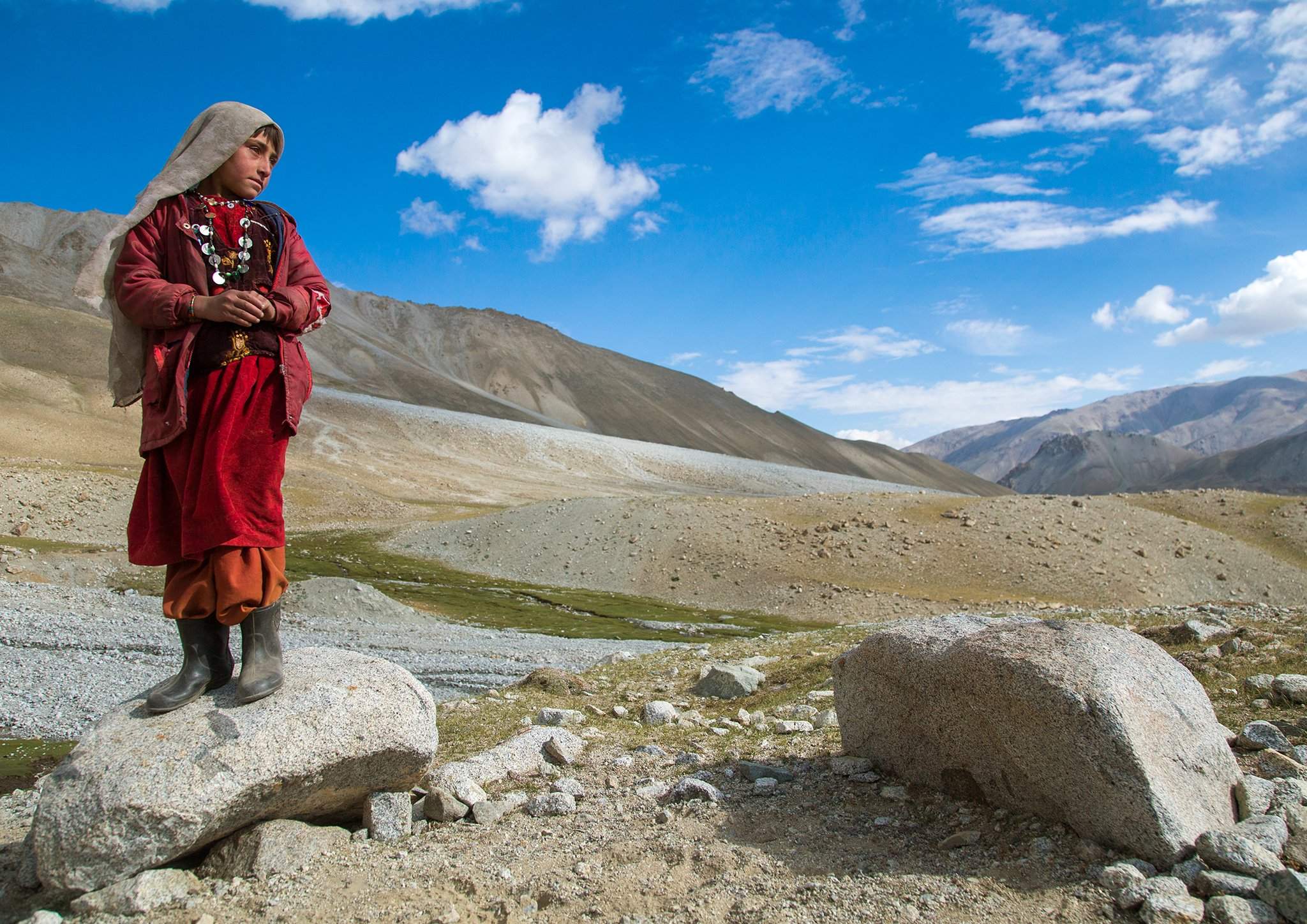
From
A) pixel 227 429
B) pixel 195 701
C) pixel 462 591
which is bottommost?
pixel 462 591

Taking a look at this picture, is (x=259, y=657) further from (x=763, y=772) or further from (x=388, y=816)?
(x=763, y=772)

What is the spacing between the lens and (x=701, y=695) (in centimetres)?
1089

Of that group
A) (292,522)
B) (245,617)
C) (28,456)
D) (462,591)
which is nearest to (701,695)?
(245,617)

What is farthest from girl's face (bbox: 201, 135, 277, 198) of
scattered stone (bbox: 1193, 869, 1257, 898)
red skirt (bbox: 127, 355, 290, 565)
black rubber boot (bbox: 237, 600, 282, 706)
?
scattered stone (bbox: 1193, 869, 1257, 898)

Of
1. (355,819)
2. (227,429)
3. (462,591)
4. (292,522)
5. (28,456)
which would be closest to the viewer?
(227,429)

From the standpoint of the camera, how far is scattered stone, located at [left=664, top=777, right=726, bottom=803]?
617cm

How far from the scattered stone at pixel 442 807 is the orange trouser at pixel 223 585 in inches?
70.0

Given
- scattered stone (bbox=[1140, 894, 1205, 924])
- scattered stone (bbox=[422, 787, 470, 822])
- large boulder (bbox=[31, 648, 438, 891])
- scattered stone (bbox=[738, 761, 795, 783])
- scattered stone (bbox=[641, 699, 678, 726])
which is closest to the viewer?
scattered stone (bbox=[1140, 894, 1205, 924])

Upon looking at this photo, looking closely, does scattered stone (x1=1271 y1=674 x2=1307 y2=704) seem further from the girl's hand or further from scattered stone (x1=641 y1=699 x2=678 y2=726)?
the girl's hand

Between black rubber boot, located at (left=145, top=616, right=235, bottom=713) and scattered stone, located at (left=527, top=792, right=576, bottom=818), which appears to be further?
scattered stone, located at (left=527, top=792, right=576, bottom=818)

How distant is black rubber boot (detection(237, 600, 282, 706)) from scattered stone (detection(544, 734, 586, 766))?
246 cm

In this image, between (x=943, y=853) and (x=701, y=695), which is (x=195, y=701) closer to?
(x=943, y=853)

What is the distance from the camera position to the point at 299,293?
5.95 meters

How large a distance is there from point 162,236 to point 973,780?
6.55m
